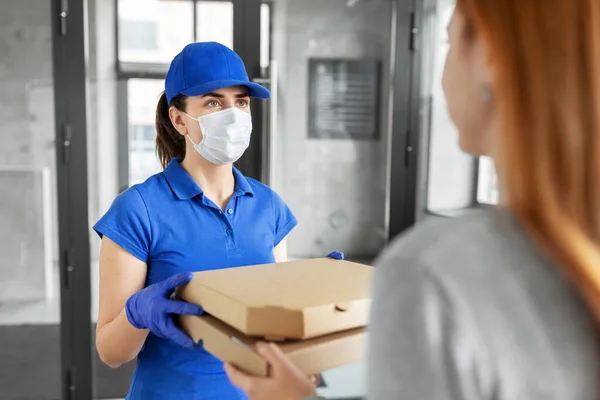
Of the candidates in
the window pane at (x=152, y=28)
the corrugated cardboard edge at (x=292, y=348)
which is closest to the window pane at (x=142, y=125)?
the window pane at (x=152, y=28)

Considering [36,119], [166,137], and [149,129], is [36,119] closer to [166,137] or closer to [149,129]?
[149,129]

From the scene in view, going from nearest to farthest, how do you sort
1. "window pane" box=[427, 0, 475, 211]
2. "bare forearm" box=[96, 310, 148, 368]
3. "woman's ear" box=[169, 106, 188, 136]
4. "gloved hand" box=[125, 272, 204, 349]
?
1. "gloved hand" box=[125, 272, 204, 349]
2. "bare forearm" box=[96, 310, 148, 368]
3. "woman's ear" box=[169, 106, 188, 136]
4. "window pane" box=[427, 0, 475, 211]

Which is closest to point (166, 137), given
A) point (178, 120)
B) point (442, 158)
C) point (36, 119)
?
point (178, 120)

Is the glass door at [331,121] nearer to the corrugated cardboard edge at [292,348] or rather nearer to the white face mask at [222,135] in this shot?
the white face mask at [222,135]

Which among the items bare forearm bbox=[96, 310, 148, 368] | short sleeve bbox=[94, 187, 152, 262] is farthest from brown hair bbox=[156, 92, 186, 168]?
bare forearm bbox=[96, 310, 148, 368]

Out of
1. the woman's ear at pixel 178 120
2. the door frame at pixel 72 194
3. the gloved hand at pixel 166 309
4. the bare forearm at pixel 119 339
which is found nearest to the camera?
the gloved hand at pixel 166 309

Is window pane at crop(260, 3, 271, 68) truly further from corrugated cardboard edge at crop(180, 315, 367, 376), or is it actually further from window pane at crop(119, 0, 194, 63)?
corrugated cardboard edge at crop(180, 315, 367, 376)

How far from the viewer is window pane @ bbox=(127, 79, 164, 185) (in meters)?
2.16

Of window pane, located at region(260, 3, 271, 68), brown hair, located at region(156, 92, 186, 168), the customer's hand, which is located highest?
window pane, located at region(260, 3, 271, 68)

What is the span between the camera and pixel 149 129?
2195 mm

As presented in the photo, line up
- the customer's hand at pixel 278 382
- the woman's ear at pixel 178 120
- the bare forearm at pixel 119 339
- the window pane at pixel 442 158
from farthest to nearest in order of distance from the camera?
1. the window pane at pixel 442 158
2. the woman's ear at pixel 178 120
3. the bare forearm at pixel 119 339
4. the customer's hand at pixel 278 382

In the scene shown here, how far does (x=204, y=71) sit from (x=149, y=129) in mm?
1088

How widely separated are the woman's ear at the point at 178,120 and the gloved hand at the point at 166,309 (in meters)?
0.56

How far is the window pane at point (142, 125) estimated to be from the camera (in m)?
2.16
